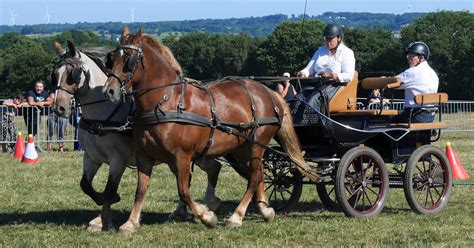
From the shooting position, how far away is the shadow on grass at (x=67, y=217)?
8977 millimetres

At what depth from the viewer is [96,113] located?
836cm

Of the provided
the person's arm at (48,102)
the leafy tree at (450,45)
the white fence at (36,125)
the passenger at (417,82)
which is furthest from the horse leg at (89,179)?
the leafy tree at (450,45)

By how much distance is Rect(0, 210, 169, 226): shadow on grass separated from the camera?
8.98 meters

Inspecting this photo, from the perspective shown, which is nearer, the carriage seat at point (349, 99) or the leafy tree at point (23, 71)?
the carriage seat at point (349, 99)

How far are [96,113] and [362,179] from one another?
3.03m

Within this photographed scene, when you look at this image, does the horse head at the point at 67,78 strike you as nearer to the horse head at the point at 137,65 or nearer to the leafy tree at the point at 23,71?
the horse head at the point at 137,65

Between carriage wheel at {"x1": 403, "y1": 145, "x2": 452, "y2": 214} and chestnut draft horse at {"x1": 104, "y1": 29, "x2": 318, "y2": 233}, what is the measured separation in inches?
66.0

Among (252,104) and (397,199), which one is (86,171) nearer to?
(252,104)

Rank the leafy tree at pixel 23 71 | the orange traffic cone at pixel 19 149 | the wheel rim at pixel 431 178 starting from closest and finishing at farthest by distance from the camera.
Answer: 1. the wheel rim at pixel 431 178
2. the orange traffic cone at pixel 19 149
3. the leafy tree at pixel 23 71

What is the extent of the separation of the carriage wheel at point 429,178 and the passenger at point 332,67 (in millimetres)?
1189

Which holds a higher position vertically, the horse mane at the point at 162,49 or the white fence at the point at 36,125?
the horse mane at the point at 162,49

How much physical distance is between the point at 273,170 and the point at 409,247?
281 cm

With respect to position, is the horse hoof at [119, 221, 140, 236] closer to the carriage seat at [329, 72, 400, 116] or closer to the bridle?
the bridle

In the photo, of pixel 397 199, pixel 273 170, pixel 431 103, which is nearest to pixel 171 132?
pixel 273 170
